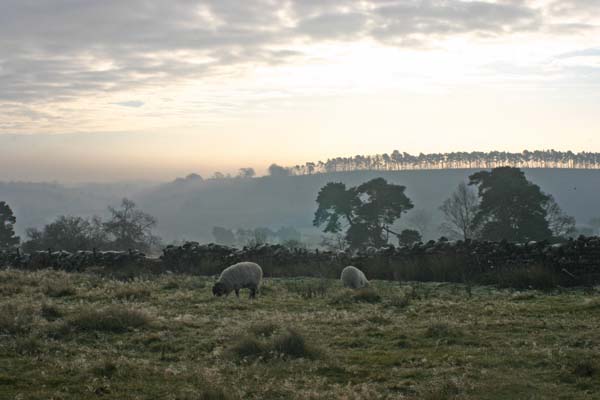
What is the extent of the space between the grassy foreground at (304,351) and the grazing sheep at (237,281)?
10.0 ft

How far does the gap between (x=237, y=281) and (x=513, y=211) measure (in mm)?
28666

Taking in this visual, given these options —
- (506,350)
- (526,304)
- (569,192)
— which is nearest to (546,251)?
(526,304)

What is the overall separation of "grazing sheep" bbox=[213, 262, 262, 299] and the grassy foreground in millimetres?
3057

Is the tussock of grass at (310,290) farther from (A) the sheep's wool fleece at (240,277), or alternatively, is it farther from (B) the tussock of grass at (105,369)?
(B) the tussock of grass at (105,369)

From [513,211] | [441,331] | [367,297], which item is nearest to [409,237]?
[513,211]

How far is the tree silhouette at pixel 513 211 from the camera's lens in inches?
1623

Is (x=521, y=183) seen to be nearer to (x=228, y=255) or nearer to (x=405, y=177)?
(x=228, y=255)

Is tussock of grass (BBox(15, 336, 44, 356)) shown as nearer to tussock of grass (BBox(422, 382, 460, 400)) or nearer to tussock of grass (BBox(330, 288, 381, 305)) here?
tussock of grass (BBox(422, 382, 460, 400))

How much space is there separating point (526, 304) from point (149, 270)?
19496 mm

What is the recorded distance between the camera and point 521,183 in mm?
43531

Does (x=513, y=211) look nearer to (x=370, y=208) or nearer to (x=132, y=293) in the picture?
(x=370, y=208)

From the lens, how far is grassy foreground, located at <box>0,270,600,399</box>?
7371 millimetres

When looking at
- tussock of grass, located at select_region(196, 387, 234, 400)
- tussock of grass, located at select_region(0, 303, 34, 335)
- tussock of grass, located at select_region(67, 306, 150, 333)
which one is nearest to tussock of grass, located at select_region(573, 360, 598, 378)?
tussock of grass, located at select_region(196, 387, 234, 400)

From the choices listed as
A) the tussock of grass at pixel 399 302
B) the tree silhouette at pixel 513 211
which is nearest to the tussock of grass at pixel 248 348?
the tussock of grass at pixel 399 302
